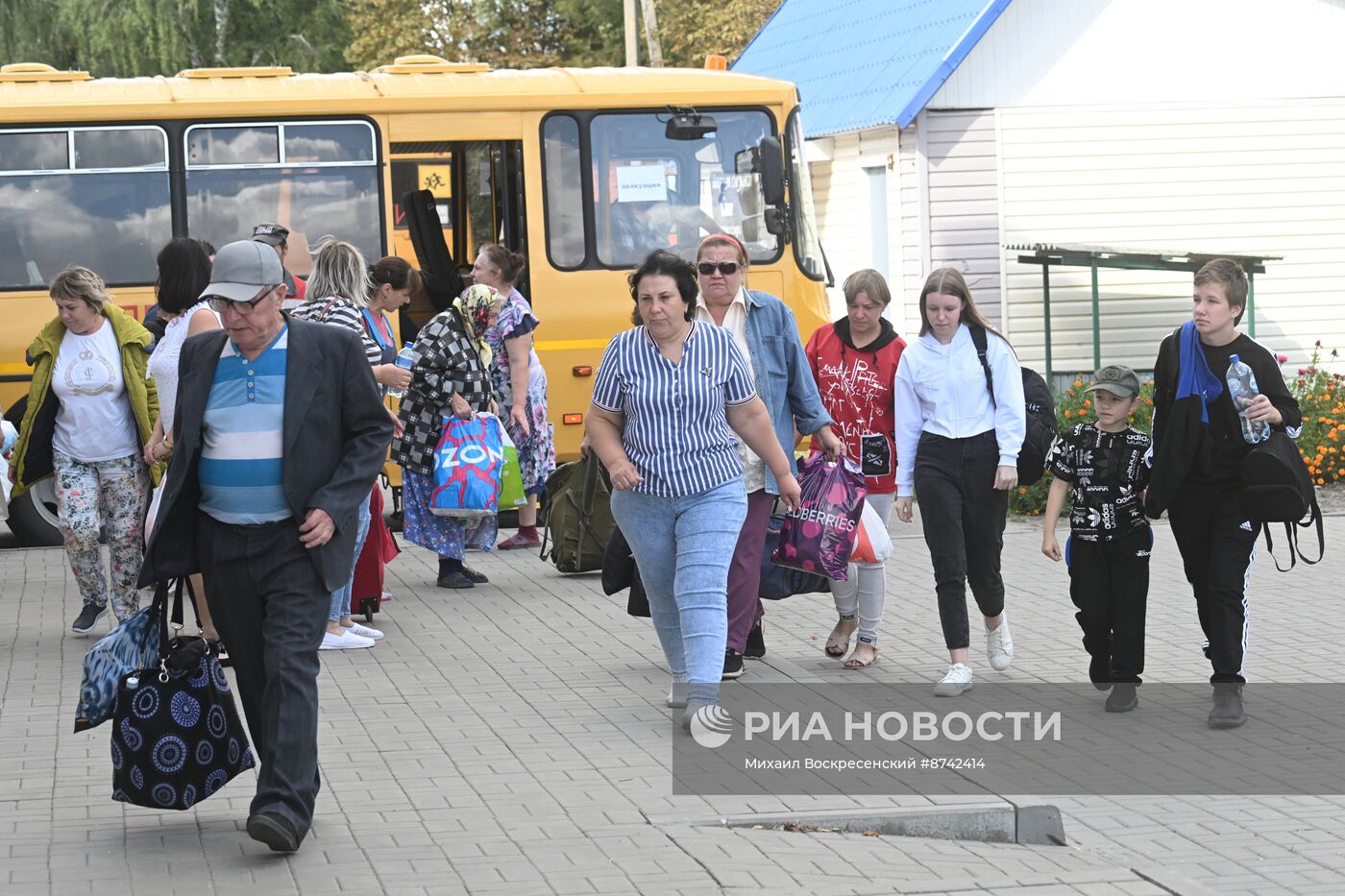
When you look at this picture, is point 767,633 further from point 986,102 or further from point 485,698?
point 986,102

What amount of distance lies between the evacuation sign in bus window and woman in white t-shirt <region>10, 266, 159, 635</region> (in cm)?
557

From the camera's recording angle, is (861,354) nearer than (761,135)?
Yes

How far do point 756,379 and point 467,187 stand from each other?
7.13m

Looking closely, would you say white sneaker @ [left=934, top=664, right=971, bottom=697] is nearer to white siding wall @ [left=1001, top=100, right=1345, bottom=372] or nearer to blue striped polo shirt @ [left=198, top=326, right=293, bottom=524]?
blue striped polo shirt @ [left=198, top=326, right=293, bottom=524]

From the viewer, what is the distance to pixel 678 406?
6.68m

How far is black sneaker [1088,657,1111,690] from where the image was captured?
289 inches

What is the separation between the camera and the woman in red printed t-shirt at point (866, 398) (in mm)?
7941

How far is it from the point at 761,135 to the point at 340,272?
558 centimetres

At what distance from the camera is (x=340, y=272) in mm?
9047

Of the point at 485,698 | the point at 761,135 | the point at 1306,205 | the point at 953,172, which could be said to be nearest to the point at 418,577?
the point at 485,698

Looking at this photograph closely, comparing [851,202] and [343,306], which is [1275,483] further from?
[851,202]

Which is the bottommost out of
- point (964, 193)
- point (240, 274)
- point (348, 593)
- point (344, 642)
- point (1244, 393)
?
point (344, 642)

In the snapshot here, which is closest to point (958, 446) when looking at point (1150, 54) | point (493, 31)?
point (1150, 54)

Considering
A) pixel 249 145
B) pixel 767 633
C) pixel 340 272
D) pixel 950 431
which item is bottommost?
pixel 767 633
